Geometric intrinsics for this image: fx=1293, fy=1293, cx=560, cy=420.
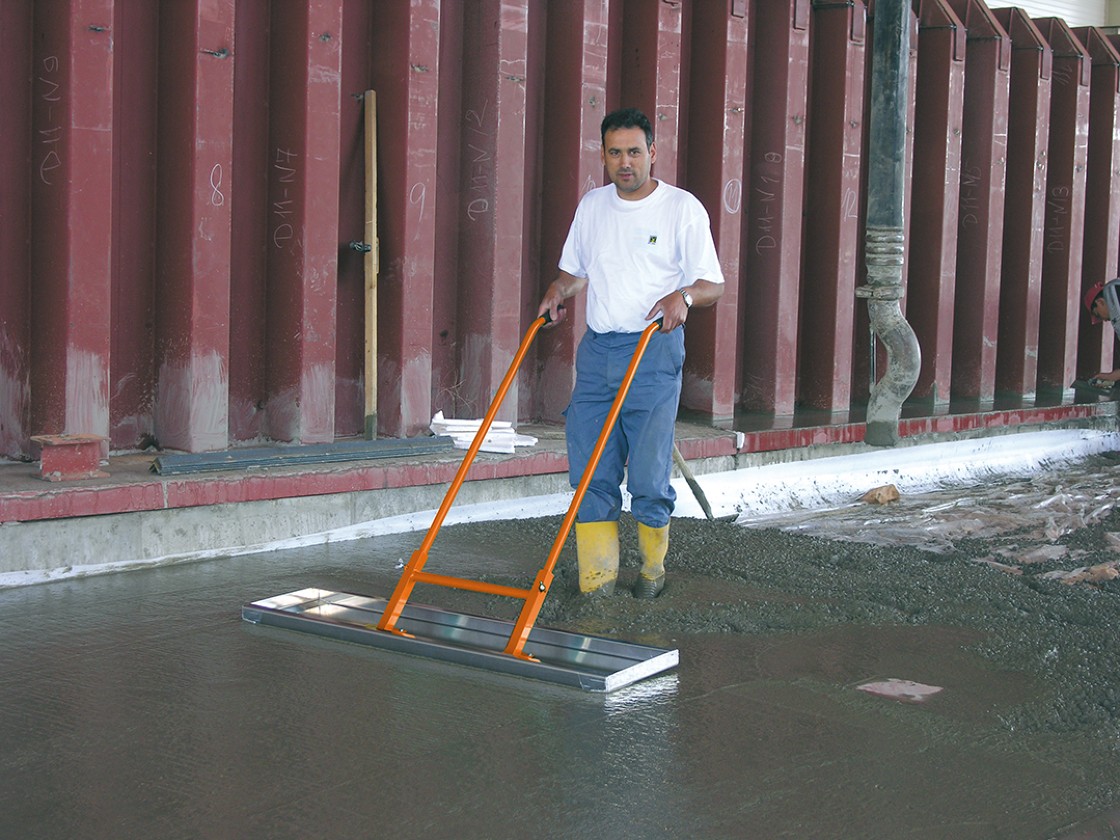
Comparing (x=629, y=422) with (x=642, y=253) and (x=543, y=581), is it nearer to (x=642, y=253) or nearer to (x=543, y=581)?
(x=642, y=253)

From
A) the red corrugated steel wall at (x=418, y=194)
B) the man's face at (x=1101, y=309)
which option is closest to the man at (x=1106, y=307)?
the man's face at (x=1101, y=309)

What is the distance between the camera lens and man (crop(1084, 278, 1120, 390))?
1162 centimetres

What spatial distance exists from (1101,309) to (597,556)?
843 centimetres

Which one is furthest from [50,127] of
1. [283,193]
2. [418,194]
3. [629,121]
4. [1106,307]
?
[1106,307]

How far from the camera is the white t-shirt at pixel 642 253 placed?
508cm

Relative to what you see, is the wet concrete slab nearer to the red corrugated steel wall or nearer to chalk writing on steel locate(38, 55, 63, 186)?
the red corrugated steel wall

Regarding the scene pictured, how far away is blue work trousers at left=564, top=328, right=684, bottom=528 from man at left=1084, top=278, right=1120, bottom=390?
7770 millimetres

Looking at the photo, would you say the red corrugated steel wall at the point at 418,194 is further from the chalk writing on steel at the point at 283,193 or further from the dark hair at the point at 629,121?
the dark hair at the point at 629,121

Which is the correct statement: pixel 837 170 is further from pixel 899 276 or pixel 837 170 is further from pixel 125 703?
pixel 125 703

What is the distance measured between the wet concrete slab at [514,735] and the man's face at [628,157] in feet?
5.64

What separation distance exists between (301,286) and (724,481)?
3.01m

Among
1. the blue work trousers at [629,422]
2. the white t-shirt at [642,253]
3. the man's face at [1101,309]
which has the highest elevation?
the white t-shirt at [642,253]

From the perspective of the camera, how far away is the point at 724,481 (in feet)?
27.5

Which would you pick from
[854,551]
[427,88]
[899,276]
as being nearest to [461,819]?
[854,551]
